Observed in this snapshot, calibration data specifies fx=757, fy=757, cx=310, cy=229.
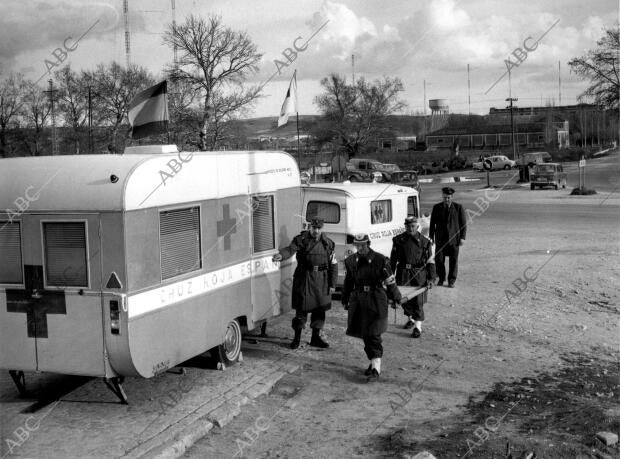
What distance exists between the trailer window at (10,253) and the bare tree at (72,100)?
1521 inches

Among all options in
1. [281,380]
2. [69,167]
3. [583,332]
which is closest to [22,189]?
[69,167]

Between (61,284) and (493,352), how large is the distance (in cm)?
558

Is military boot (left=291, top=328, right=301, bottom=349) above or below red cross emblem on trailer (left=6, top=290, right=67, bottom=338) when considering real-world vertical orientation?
below

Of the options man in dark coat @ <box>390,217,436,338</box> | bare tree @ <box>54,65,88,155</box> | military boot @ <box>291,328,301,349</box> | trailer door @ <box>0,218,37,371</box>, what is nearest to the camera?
trailer door @ <box>0,218,37,371</box>

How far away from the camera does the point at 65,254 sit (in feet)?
24.1

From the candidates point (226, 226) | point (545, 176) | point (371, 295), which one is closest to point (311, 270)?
point (371, 295)

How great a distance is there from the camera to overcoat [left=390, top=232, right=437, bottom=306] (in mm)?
10609

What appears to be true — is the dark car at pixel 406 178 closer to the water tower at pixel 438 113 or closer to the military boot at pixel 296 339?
the military boot at pixel 296 339

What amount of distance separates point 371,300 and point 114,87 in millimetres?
37595

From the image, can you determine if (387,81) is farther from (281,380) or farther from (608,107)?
(281,380)

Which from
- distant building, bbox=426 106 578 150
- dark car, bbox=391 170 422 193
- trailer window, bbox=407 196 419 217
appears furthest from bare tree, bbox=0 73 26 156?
distant building, bbox=426 106 578 150

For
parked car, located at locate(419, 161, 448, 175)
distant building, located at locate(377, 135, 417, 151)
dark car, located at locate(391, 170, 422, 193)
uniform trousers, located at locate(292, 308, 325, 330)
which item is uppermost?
distant building, located at locate(377, 135, 417, 151)

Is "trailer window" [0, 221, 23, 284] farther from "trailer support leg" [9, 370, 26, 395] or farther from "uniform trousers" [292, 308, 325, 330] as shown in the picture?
"uniform trousers" [292, 308, 325, 330]

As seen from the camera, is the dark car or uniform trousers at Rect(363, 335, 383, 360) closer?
uniform trousers at Rect(363, 335, 383, 360)
